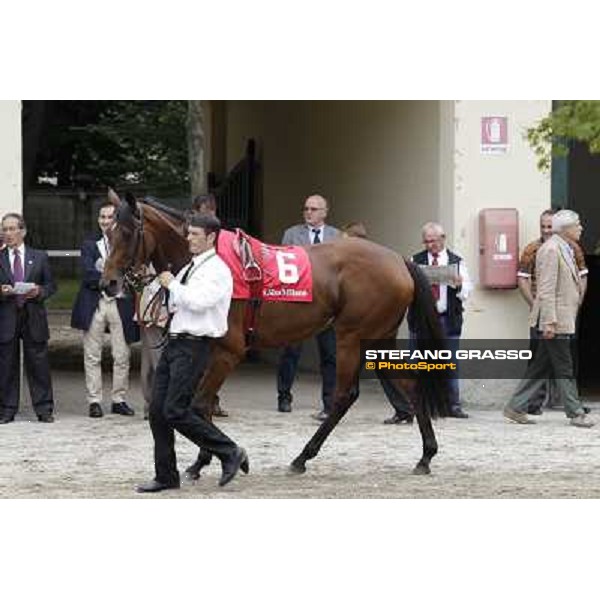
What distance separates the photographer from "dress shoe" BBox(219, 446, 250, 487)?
968 cm

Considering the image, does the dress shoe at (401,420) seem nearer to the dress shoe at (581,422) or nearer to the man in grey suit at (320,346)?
the man in grey suit at (320,346)

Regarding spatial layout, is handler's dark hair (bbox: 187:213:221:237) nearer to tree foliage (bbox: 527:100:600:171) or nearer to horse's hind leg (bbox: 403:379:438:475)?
horse's hind leg (bbox: 403:379:438:475)

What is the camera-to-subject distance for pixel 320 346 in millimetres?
13617

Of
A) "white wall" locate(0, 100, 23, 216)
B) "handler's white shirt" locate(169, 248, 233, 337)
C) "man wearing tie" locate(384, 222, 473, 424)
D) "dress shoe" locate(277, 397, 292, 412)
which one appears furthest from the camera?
"dress shoe" locate(277, 397, 292, 412)

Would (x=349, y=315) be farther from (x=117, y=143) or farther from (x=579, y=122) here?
(x=117, y=143)

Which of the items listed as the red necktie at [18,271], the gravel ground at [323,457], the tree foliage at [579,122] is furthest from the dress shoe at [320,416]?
the tree foliage at [579,122]

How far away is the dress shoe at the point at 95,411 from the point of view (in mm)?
13375

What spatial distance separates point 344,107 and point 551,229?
3883 mm

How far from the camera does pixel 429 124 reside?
14344mm

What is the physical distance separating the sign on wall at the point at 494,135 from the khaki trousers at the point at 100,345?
368 centimetres

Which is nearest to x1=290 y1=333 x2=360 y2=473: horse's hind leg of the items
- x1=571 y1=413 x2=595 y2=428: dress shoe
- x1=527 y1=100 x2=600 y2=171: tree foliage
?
x1=527 y1=100 x2=600 y2=171: tree foliage

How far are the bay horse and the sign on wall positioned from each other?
340 cm

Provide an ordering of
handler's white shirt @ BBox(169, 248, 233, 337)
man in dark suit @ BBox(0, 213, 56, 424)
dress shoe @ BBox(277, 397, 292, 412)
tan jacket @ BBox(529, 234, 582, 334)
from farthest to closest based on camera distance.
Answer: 1. dress shoe @ BBox(277, 397, 292, 412)
2. tan jacket @ BBox(529, 234, 582, 334)
3. man in dark suit @ BBox(0, 213, 56, 424)
4. handler's white shirt @ BBox(169, 248, 233, 337)
